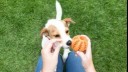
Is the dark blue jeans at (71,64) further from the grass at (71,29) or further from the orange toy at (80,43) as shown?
the grass at (71,29)

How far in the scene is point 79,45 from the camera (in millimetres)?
2322

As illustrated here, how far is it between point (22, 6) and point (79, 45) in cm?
135

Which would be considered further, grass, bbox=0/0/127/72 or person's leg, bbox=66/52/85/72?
grass, bbox=0/0/127/72

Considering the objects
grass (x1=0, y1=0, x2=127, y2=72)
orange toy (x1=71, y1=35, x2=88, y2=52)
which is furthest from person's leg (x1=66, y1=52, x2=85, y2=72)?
grass (x1=0, y1=0, x2=127, y2=72)

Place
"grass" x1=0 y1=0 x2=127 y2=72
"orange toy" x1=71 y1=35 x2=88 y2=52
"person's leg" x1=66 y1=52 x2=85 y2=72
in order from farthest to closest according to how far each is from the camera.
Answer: "grass" x1=0 y1=0 x2=127 y2=72 → "person's leg" x1=66 y1=52 x2=85 y2=72 → "orange toy" x1=71 y1=35 x2=88 y2=52

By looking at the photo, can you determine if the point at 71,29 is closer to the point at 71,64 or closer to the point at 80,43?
the point at 71,64

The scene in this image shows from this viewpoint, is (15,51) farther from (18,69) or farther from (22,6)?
(22,6)

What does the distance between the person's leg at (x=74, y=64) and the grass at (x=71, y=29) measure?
1.54 feet

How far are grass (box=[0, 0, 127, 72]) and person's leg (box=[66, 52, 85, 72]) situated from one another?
1.54 ft

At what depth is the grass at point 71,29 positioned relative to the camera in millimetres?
3213

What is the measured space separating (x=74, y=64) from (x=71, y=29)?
67cm

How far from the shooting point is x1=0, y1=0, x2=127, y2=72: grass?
321 centimetres

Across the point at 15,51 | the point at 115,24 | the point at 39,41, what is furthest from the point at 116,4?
the point at 15,51

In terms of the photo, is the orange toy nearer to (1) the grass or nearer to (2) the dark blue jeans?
(2) the dark blue jeans
